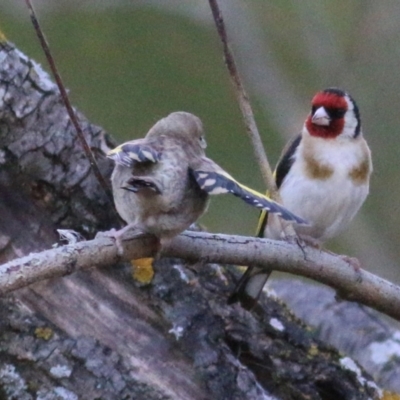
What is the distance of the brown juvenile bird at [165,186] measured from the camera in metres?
2.67

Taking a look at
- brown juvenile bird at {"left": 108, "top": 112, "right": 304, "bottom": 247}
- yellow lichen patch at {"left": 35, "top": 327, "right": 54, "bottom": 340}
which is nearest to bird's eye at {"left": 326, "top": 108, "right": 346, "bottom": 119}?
brown juvenile bird at {"left": 108, "top": 112, "right": 304, "bottom": 247}

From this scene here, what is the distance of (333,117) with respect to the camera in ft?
14.7

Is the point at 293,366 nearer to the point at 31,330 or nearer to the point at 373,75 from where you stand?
the point at 31,330

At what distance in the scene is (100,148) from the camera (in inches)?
138

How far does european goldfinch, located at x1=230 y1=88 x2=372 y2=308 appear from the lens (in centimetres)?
426

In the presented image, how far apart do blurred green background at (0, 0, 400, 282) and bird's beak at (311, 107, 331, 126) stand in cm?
268

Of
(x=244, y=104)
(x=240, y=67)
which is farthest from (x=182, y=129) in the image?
(x=240, y=67)

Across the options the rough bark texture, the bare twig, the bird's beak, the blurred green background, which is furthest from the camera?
the blurred green background

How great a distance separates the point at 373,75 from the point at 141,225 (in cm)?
538

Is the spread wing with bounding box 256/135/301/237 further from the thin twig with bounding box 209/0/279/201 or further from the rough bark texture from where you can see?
the thin twig with bounding box 209/0/279/201

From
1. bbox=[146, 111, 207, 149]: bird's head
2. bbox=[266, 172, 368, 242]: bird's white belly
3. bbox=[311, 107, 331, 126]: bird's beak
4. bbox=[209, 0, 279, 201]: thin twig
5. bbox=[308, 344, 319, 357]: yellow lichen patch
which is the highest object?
bbox=[209, 0, 279, 201]: thin twig

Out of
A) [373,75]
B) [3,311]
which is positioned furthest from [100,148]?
[373,75]

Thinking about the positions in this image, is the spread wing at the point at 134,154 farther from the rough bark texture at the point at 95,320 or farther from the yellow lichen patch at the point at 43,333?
the yellow lichen patch at the point at 43,333

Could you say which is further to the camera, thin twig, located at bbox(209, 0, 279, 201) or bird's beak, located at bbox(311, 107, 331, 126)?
bird's beak, located at bbox(311, 107, 331, 126)
